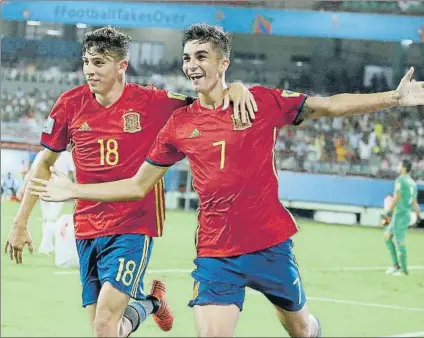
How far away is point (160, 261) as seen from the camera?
11234 mm

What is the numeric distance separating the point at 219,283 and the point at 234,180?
453 millimetres

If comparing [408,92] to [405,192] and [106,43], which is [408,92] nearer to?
[106,43]

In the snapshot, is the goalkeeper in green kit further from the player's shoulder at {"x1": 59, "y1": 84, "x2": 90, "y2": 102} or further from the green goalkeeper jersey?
the player's shoulder at {"x1": 59, "y1": 84, "x2": 90, "y2": 102}

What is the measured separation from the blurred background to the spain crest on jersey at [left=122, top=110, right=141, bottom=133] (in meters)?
8.98

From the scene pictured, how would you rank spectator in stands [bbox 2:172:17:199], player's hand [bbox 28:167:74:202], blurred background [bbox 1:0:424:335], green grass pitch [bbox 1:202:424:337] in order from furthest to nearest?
spectator in stands [bbox 2:172:17:199], blurred background [bbox 1:0:424:335], green grass pitch [bbox 1:202:424:337], player's hand [bbox 28:167:74:202]

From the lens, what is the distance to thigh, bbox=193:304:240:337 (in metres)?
4.16

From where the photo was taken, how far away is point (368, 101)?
434 centimetres

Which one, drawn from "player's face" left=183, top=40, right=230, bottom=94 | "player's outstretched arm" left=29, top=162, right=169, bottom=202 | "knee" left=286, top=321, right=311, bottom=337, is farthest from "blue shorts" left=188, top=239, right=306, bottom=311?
"player's face" left=183, top=40, right=230, bottom=94

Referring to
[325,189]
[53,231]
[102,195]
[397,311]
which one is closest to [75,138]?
[102,195]

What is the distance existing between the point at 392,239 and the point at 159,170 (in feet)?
21.9

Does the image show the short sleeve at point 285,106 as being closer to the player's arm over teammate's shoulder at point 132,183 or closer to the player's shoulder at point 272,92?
the player's shoulder at point 272,92

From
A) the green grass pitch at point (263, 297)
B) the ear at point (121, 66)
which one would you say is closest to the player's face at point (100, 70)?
the ear at point (121, 66)

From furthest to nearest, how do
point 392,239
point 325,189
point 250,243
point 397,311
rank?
point 325,189 → point 392,239 → point 397,311 → point 250,243

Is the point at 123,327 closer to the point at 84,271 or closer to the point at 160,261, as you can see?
the point at 84,271
